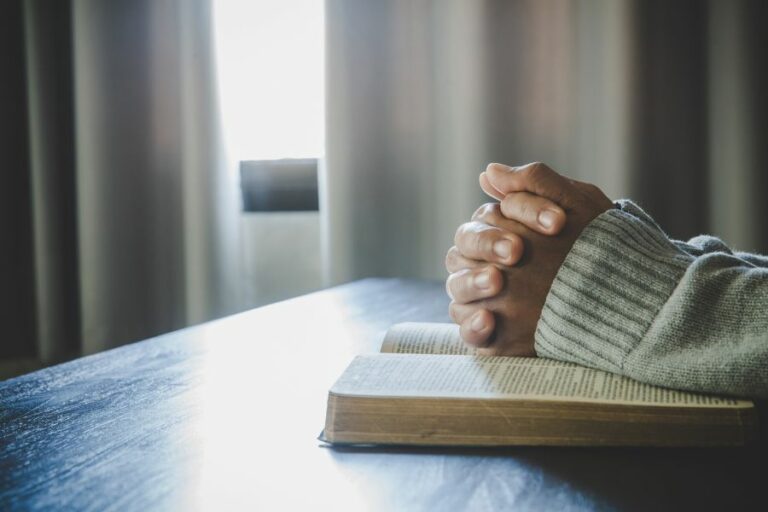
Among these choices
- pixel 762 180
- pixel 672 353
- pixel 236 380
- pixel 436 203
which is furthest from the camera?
pixel 436 203

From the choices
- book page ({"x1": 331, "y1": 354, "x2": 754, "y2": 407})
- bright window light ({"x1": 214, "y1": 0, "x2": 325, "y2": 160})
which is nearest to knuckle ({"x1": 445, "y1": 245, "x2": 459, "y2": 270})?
book page ({"x1": 331, "y1": 354, "x2": 754, "y2": 407})

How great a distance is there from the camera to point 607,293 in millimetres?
476

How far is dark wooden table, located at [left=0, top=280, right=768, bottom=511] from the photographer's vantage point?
0.31m

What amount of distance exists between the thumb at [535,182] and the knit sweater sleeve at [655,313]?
48 mm

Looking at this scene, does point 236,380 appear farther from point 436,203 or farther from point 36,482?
point 436,203

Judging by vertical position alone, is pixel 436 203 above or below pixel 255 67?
below

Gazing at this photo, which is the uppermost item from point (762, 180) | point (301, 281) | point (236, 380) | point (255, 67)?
point (255, 67)

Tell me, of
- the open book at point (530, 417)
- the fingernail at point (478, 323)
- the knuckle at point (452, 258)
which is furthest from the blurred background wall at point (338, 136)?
the open book at point (530, 417)

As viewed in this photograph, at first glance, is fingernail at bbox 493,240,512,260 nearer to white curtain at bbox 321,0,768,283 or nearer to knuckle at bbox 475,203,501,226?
knuckle at bbox 475,203,501,226

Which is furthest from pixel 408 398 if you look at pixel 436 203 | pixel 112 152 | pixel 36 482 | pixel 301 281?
pixel 112 152

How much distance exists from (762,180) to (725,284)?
1334 mm

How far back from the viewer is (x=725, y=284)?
0.46m

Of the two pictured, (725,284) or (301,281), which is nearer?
(725,284)

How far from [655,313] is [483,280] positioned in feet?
0.44
